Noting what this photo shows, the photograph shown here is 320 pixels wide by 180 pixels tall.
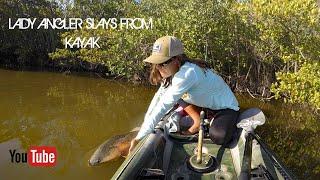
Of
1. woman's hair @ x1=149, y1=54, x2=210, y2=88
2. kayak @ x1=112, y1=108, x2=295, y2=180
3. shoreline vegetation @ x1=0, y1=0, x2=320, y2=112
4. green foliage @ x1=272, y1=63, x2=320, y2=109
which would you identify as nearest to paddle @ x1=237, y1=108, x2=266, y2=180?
kayak @ x1=112, y1=108, x2=295, y2=180

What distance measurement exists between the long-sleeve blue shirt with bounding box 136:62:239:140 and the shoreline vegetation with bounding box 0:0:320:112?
4.48 meters

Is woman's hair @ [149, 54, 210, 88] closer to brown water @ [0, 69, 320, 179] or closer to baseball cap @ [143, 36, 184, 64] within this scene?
baseball cap @ [143, 36, 184, 64]

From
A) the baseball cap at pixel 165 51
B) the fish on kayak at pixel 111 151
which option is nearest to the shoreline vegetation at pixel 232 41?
the fish on kayak at pixel 111 151

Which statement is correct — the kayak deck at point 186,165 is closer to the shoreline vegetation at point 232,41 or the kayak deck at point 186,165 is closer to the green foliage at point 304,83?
the shoreline vegetation at point 232,41

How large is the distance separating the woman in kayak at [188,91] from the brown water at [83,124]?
2689 millimetres

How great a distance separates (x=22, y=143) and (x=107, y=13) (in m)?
12.4

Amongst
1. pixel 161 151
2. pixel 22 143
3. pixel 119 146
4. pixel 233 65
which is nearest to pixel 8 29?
pixel 233 65

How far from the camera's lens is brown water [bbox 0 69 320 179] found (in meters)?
7.23

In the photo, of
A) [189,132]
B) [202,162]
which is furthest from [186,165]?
[189,132]

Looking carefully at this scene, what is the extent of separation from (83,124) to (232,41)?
20.3ft

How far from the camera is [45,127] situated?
996 centimetres

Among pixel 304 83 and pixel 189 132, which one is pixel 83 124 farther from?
pixel 189 132

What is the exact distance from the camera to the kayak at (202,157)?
151 inches

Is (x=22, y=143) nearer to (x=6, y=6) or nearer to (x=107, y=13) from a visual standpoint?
(x=107, y=13)
